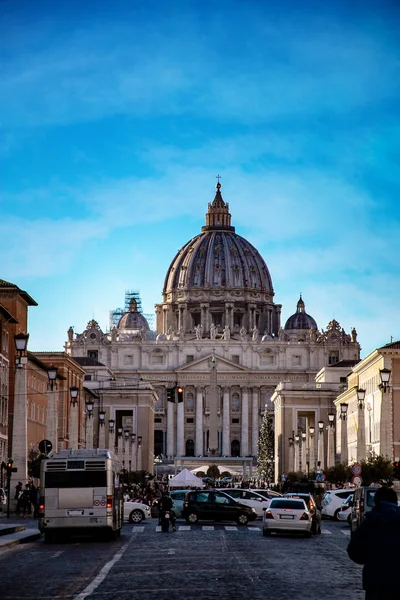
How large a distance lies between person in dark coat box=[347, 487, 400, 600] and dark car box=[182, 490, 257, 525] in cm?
3628

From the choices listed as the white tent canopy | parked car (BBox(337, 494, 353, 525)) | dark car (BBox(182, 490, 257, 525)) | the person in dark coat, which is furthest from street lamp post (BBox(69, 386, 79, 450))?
the person in dark coat

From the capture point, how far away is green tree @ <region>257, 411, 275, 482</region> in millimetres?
164738

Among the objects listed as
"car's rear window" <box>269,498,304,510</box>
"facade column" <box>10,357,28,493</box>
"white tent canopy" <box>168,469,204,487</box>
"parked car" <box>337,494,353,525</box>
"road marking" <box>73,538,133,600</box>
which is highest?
"facade column" <box>10,357,28,493</box>

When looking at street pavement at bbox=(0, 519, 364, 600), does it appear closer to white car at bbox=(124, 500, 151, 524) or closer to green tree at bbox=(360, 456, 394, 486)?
white car at bbox=(124, 500, 151, 524)

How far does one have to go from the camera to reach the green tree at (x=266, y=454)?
165 meters

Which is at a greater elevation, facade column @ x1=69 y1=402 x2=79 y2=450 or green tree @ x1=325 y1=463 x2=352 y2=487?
facade column @ x1=69 y1=402 x2=79 y2=450

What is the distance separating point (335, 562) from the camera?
26.2m

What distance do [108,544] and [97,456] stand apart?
2.47 metres

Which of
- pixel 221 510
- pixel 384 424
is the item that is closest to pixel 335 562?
pixel 221 510

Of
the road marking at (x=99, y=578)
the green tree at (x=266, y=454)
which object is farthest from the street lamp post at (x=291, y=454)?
the road marking at (x=99, y=578)

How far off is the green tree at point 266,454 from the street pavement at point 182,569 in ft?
415

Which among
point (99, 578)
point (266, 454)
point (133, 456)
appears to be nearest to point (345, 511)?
point (99, 578)

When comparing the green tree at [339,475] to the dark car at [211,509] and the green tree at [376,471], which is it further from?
the dark car at [211,509]

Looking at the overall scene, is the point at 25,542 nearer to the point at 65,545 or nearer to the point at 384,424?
the point at 65,545
